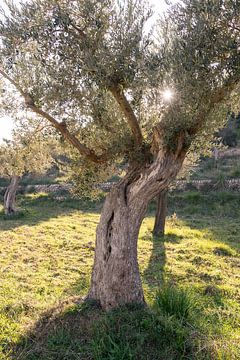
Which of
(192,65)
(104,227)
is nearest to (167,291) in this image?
(104,227)

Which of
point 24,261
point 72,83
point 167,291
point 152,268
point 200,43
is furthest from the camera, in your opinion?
point 24,261

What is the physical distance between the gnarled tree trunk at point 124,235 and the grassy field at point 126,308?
0.46m

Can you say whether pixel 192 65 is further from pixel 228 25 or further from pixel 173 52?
pixel 228 25

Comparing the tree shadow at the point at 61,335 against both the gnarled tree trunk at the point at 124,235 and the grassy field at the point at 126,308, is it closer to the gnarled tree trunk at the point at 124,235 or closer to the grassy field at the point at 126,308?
the grassy field at the point at 126,308

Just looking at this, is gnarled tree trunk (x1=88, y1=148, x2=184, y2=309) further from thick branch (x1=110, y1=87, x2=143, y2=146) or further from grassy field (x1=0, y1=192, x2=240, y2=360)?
thick branch (x1=110, y1=87, x2=143, y2=146)

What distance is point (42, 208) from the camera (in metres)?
29.3

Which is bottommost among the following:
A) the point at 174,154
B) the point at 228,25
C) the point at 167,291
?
the point at 167,291

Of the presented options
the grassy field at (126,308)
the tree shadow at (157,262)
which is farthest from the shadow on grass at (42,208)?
the tree shadow at (157,262)

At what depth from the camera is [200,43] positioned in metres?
7.06

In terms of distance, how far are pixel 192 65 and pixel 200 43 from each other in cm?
48

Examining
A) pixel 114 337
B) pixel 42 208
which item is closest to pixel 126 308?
pixel 114 337

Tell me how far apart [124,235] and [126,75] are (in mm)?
3660

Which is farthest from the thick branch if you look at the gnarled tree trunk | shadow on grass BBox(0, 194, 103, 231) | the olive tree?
shadow on grass BBox(0, 194, 103, 231)

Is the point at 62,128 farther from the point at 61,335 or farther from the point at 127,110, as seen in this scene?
the point at 61,335
